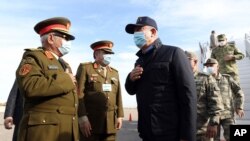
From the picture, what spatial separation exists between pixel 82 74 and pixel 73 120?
2341 mm

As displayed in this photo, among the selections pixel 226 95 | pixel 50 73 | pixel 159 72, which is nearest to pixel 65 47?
pixel 50 73

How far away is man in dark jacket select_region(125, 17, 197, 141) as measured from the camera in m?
3.70

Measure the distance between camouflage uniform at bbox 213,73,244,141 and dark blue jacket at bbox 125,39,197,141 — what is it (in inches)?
120

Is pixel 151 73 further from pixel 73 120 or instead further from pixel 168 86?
pixel 73 120

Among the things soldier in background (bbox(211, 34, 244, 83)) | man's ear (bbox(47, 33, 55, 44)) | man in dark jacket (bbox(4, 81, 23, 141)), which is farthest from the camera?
soldier in background (bbox(211, 34, 244, 83))

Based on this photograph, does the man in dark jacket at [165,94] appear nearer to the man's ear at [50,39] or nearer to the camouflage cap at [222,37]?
the man's ear at [50,39]

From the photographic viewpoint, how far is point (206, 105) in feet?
21.0

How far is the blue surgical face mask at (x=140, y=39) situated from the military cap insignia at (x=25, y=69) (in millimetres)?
1210

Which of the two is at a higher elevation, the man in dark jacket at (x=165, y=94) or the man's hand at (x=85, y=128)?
the man in dark jacket at (x=165, y=94)

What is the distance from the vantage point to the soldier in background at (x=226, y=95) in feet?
22.3

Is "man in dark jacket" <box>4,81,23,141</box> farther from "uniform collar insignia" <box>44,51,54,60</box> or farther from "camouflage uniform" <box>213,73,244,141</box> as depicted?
"camouflage uniform" <box>213,73,244,141</box>

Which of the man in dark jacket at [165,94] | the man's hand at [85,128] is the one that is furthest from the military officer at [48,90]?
the man's hand at [85,128]

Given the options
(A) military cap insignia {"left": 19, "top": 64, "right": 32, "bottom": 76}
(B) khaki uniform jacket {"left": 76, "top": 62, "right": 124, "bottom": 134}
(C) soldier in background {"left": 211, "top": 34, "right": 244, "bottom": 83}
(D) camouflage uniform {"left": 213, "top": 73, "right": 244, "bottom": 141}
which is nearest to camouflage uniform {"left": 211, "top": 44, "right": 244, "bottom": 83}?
(C) soldier in background {"left": 211, "top": 34, "right": 244, "bottom": 83}

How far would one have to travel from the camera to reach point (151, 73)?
397 cm
